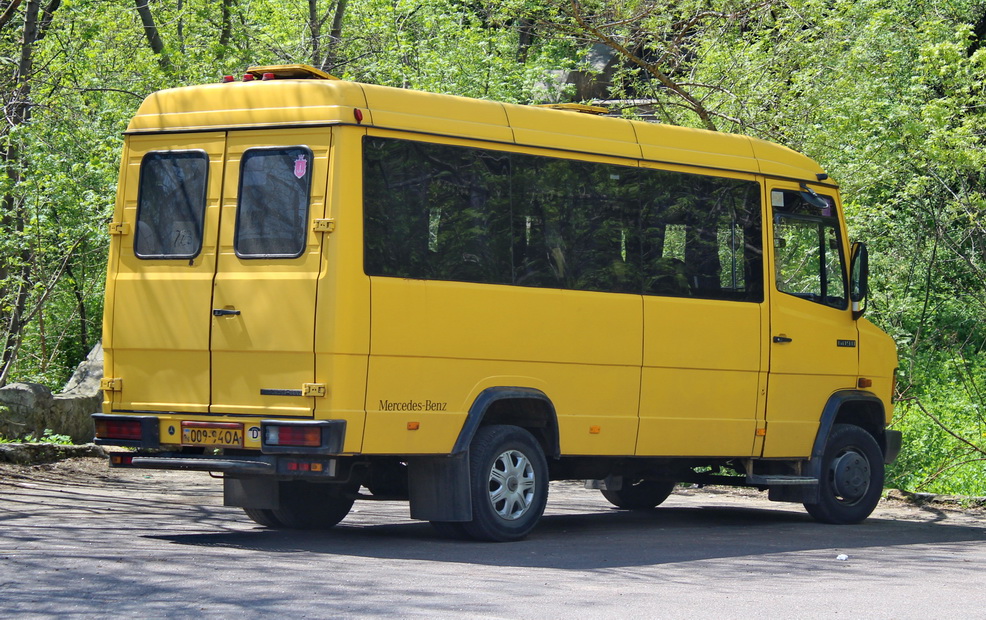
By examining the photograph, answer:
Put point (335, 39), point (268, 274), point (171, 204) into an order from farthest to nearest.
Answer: point (335, 39)
point (171, 204)
point (268, 274)

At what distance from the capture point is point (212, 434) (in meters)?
9.15

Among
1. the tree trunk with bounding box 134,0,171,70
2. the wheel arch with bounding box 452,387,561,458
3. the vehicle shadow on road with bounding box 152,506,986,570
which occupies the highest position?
the tree trunk with bounding box 134,0,171,70

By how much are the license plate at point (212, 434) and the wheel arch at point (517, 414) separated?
1.44 meters

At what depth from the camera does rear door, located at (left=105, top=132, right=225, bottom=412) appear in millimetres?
9281

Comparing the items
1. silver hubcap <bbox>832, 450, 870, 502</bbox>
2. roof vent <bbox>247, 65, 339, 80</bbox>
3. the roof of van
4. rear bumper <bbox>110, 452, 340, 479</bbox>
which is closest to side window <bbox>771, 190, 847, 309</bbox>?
the roof of van

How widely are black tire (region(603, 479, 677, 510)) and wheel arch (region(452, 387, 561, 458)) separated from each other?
10.9 feet

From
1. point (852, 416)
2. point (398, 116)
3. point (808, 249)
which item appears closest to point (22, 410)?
point (398, 116)

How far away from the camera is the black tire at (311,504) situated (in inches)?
414

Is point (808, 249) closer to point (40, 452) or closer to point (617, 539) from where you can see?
point (617, 539)

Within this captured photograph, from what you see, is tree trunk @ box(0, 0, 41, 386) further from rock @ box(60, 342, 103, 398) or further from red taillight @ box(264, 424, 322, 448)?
red taillight @ box(264, 424, 322, 448)

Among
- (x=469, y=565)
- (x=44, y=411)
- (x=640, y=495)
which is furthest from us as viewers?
(x=44, y=411)

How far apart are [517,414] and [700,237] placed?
221 cm

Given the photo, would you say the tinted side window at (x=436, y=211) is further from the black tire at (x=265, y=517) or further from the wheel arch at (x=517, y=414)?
the black tire at (x=265, y=517)

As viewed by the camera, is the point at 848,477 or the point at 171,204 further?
the point at 848,477
